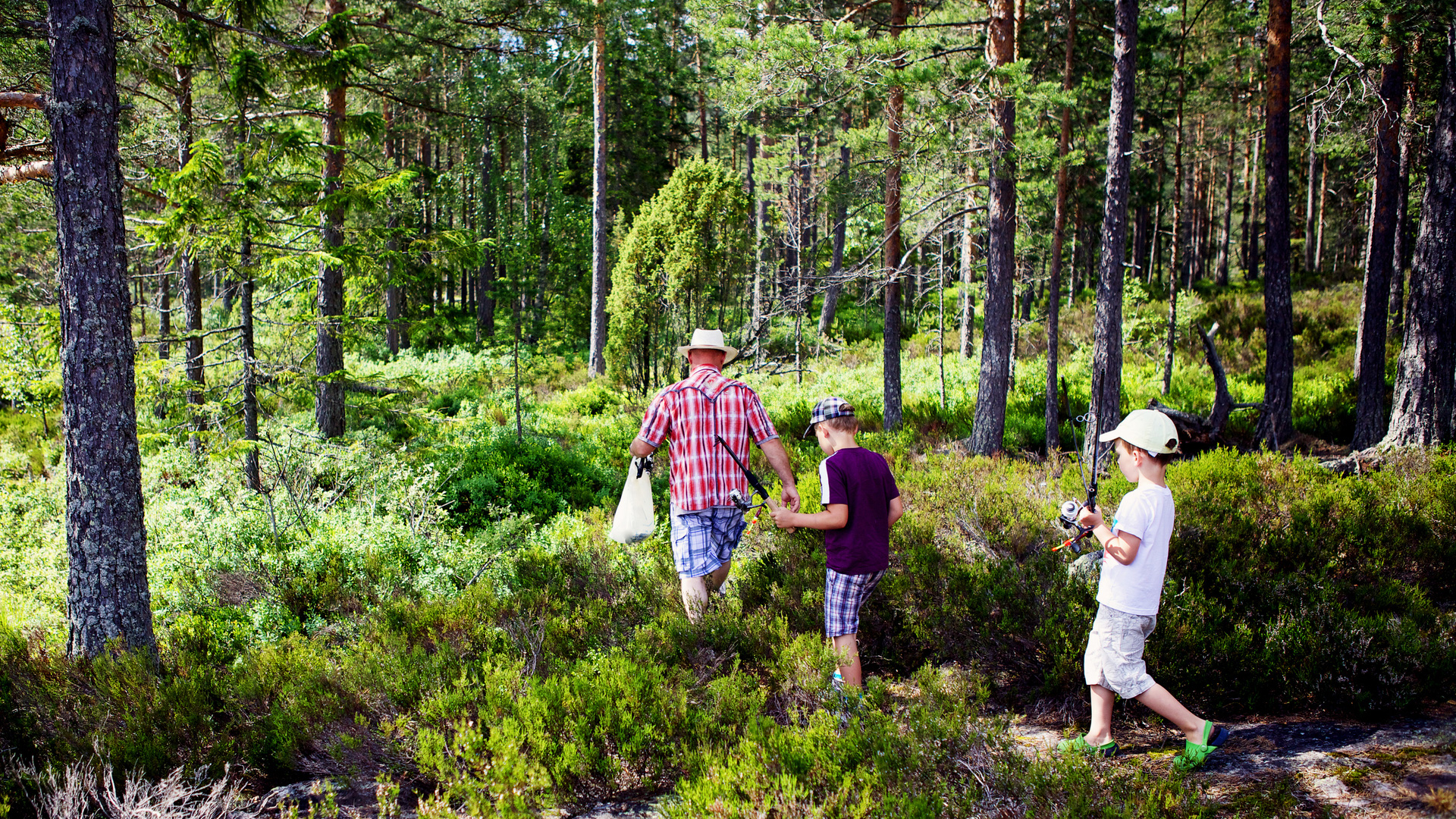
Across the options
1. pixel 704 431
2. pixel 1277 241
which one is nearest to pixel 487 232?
pixel 1277 241

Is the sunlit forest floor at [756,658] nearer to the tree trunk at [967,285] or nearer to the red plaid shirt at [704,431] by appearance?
the red plaid shirt at [704,431]

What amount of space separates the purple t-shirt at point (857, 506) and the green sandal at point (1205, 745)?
4.82 ft

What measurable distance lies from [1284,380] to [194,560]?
13388 mm

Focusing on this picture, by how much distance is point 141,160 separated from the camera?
11.3 metres

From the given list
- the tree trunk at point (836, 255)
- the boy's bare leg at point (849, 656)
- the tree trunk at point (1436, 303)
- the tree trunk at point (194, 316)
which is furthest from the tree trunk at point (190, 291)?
the tree trunk at point (1436, 303)

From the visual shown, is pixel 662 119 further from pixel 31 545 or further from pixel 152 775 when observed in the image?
pixel 152 775

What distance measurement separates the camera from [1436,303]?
26.7ft

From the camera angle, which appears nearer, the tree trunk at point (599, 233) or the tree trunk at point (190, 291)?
the tree trunk at point (190, 291)

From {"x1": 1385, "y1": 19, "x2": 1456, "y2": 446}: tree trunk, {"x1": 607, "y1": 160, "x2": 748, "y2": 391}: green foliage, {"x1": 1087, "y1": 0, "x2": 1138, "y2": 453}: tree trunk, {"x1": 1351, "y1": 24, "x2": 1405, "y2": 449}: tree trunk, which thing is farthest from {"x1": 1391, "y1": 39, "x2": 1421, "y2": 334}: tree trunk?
{"x1": 607, "y1": 160, "x2": 748, "y2": 391}: green foliage

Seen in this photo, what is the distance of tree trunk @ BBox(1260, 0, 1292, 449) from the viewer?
1011 centimetres

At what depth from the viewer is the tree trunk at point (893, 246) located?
36.3 ft

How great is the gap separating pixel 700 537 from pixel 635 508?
0.50 meters

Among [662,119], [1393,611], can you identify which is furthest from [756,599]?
[662,119]

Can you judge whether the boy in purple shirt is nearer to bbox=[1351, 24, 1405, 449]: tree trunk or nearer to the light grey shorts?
the light grey shorts
